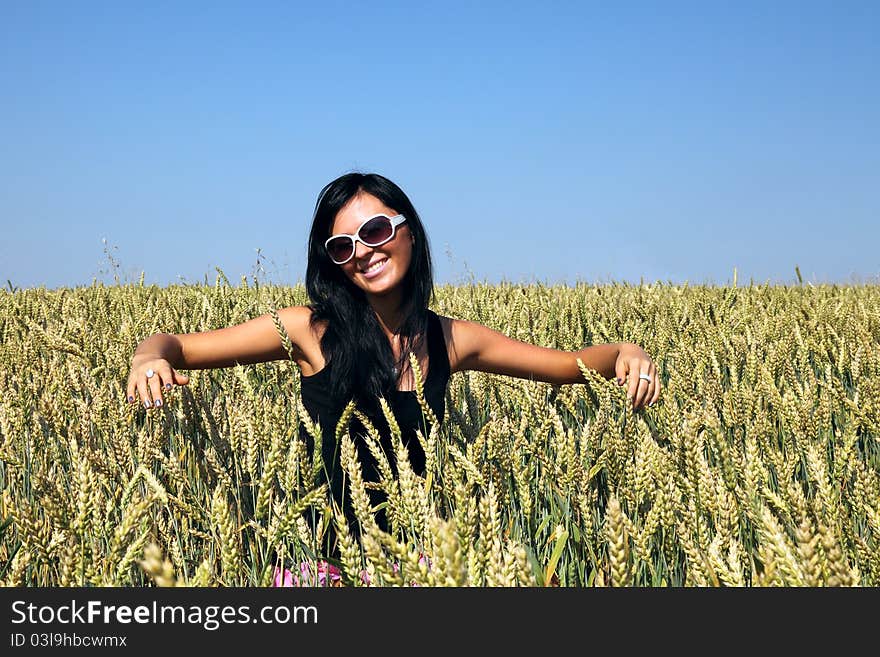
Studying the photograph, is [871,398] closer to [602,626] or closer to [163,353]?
[602,626]

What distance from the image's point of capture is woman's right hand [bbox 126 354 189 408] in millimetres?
1718

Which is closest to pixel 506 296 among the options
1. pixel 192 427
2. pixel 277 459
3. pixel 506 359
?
pixel 506 359

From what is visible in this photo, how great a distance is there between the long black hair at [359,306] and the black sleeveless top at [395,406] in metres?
0.03

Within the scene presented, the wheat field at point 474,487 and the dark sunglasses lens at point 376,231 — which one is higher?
the dark sunglasses lens at point 376,231

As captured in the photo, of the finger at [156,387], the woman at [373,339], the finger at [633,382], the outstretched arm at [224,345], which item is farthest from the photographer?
the woman at [373,339]

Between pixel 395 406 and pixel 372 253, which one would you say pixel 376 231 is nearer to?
pixel 372 253

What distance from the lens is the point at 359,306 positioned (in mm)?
2334

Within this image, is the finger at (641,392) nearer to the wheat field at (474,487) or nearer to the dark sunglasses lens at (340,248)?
the wheat field at (474,487)

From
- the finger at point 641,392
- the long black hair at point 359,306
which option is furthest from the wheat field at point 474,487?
the long black hair at point 359,306

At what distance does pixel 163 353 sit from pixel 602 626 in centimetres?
124

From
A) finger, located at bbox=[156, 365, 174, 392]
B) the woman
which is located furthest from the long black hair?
finger, located at bbox=[156, 365, 174, 392]

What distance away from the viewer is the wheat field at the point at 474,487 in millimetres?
1053

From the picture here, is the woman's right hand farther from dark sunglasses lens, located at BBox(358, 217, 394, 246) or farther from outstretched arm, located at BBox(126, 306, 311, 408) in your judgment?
dark sunglasses lens, located at BBox(358, 217, 394, 246)

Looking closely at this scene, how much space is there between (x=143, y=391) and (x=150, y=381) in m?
0.03
